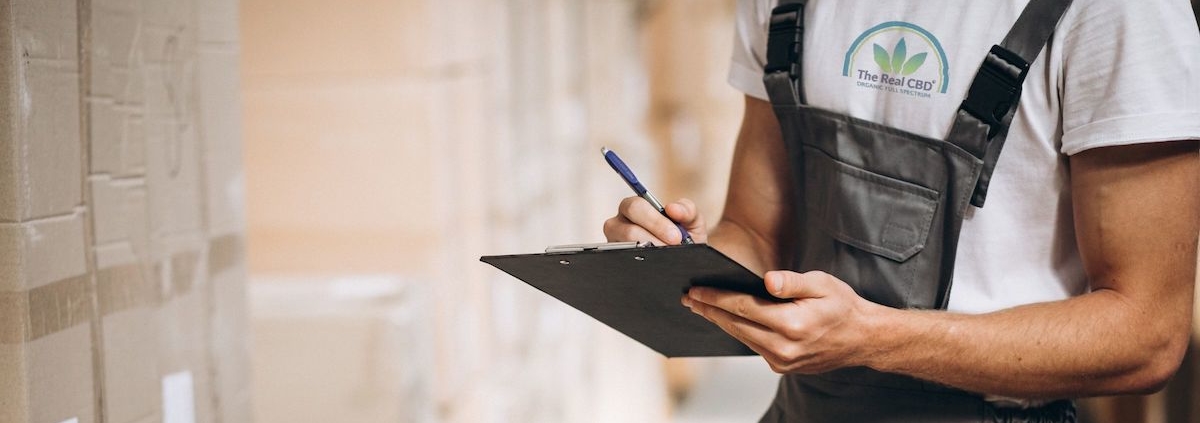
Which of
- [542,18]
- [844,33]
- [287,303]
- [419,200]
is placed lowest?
[287,303]

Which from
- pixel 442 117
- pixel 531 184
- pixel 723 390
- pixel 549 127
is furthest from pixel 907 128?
pixel 723 390

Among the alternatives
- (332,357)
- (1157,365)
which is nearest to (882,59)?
(1157,365)

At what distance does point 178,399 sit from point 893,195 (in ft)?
2.95

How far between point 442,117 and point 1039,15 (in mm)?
1547

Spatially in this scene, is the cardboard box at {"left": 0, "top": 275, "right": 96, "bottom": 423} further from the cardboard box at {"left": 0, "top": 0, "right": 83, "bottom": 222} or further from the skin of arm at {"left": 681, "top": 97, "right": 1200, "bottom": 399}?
the skin of arm at {"left": 681, "top": 97, "right": 1200, "bottom": 399}

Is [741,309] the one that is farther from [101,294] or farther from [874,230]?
[101,294]

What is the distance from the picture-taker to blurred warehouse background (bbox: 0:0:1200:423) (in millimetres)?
1095

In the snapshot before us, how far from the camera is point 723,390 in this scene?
5906mm

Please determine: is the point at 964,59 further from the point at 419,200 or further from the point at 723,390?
the point at 723,390

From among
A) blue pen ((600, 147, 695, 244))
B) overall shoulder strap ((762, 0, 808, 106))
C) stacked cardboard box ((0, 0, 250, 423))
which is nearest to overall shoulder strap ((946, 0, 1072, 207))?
overall shoulder strap ((762, 0, 808, 106))

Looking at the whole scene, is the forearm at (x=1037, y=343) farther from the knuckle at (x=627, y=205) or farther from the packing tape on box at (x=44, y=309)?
the packing tape on box at (x=44, y=309)

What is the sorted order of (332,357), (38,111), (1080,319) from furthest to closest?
1. (332,357)
2. (1080,319)
3. (38,111)

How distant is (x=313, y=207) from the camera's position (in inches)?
99.3

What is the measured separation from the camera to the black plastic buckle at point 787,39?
4.55 feet
